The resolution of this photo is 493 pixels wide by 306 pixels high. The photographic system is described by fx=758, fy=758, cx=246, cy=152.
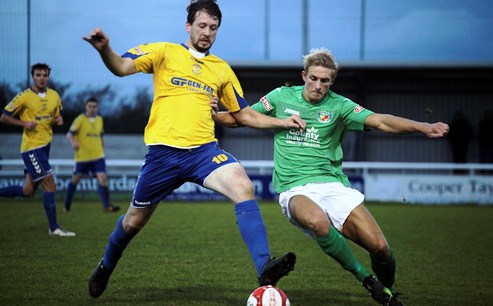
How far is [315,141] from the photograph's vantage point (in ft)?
21.1

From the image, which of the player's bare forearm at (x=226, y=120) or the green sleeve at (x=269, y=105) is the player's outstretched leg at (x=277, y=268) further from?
the green sleeve at (x=269, y=105)

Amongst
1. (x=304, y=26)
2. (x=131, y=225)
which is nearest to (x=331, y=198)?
(x=131, y=225)

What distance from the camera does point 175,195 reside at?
779 inches

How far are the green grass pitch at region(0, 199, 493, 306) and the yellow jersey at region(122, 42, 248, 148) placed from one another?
1366 mm

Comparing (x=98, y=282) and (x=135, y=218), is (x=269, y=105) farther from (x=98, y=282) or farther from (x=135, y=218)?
(x=98, y=282)

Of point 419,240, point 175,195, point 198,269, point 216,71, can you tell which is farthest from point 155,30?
point 216,71

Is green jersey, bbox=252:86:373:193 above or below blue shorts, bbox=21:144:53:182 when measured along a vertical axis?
above

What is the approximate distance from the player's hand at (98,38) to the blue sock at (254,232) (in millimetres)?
1526

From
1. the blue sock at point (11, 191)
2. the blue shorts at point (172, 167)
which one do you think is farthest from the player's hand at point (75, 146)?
the blue shorts at point (172, 167)

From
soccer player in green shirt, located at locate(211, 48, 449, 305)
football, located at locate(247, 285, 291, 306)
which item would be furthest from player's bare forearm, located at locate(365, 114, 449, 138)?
football, located at locate(247, 285, 291, 306)

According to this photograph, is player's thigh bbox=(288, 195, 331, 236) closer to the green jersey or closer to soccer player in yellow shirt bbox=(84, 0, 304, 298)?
the green jersey

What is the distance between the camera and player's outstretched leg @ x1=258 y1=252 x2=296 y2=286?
501 cm

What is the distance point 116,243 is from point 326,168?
1857mm

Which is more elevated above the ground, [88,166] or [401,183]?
[88,166]
